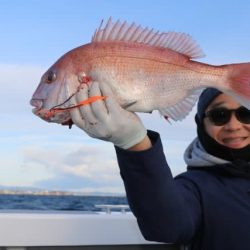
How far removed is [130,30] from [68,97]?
37cm

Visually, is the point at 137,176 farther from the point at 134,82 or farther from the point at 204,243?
the point at 204,243

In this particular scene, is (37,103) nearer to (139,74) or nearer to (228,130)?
(139,74)

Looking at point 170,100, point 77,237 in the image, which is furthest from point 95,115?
point 77,237

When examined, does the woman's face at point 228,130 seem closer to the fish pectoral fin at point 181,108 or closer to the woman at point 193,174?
the woman at point 193,174

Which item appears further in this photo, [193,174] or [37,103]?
[193,174]

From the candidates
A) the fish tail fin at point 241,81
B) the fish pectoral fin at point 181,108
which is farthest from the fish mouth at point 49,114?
the fish tail fin at point 241,81

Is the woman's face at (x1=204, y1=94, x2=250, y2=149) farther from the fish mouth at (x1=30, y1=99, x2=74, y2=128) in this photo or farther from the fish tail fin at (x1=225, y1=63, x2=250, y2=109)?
the fish mouth at (x1=30, y1=99, x2=74, y2=128)

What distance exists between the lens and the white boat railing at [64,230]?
3078 mm

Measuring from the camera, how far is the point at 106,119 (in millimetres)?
1953

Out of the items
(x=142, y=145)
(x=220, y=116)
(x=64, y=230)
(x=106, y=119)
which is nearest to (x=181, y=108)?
(x=142, y=145)

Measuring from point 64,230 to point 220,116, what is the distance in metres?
1.27

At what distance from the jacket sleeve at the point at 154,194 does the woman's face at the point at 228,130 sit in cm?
56

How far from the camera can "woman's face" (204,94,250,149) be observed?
106 inches

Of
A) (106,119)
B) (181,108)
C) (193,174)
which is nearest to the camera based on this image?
(106,119)
